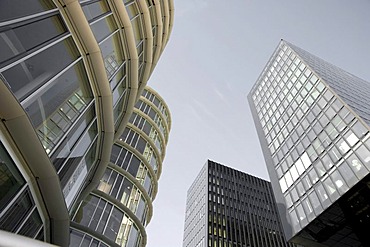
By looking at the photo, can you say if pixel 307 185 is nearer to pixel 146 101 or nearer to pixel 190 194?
pixel 146 101

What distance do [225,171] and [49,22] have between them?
316ft

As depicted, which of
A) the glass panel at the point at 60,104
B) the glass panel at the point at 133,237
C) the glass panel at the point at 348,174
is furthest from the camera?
the glass panel at the point at 348,174

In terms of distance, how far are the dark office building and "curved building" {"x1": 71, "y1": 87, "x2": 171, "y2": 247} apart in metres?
54.1

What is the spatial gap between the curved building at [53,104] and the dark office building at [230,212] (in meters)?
68.2

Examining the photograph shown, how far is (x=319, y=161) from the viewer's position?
→ 25984 millimetres


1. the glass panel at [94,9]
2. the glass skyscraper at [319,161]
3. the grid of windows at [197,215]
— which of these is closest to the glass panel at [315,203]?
the glass skyscraper at [319,161]

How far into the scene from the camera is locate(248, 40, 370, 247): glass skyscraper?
72.2ft

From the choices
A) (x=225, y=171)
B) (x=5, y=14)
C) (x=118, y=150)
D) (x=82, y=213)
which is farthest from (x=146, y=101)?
(x=225, y=171)

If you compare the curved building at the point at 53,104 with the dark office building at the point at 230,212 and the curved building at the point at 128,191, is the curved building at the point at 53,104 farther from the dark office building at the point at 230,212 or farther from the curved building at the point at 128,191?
the dark office building at the point at 230,212

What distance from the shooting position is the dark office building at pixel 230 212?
74.8 m

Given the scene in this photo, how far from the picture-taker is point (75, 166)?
27.8 feet

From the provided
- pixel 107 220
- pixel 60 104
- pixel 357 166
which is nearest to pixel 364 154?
pixel 357 166

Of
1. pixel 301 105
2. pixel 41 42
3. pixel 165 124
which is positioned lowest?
pixel 41 42

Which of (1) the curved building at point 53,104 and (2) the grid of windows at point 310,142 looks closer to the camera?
(1) the curved building at point 53,104
